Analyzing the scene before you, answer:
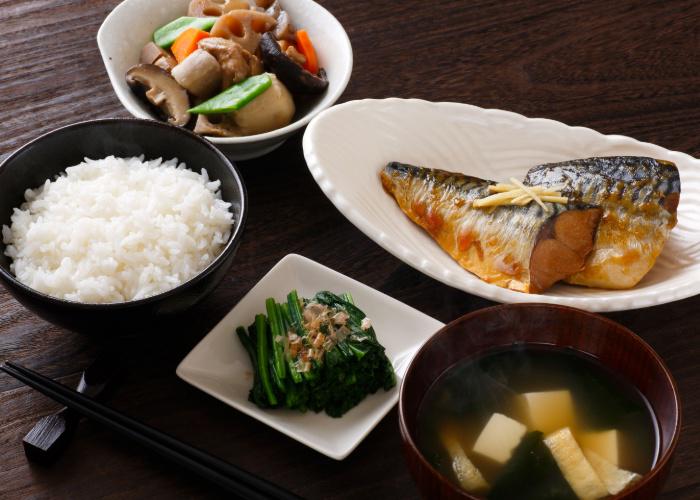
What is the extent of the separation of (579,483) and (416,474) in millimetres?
249

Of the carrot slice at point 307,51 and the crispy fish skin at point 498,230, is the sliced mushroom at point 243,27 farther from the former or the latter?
the crispy fish skin at point 498,230

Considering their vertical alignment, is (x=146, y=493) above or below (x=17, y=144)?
below

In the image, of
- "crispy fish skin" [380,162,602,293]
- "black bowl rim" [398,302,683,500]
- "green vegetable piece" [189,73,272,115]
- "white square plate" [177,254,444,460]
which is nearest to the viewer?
"black bowl rim" [398,302,683,500]

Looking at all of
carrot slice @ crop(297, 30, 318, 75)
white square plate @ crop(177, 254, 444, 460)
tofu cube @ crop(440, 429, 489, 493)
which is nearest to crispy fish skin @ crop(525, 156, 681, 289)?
white square plate @ crop(177, 254, 444, 460)

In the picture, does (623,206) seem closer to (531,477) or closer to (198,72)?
(531,477)

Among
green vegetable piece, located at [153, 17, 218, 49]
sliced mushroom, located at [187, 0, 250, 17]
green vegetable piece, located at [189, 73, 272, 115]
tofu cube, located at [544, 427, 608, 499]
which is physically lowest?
tofu cube, located at [544, 427, 608, 499]

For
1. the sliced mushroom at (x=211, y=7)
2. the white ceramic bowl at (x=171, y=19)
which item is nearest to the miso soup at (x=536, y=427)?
the white ceramic bowl at (x=171, y=19)

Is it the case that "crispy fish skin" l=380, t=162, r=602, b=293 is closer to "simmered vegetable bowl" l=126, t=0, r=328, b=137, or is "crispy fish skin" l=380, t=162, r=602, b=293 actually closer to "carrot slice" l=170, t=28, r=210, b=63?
"simmered vegetable bowl" l=126, t=0, r=328, b=137

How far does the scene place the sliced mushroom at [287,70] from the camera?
217cm

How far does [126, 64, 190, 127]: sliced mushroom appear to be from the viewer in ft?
6.93

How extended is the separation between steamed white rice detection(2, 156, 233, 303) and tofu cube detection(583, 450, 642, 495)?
838 mm

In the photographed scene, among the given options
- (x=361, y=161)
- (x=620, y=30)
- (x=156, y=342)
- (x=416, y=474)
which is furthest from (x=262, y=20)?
(x=416, y=474)

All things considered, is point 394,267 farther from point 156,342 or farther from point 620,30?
point 620,30

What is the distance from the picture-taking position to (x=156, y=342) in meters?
1.73
